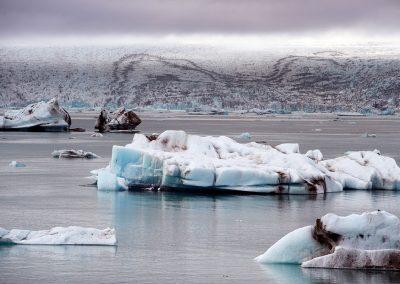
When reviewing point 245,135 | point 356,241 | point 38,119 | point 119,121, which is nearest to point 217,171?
point 356,241

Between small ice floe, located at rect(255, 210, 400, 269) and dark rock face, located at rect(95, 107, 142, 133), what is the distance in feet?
123

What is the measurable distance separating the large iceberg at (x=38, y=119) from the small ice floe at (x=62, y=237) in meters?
33.4

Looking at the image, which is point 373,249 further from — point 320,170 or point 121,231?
point 320,170

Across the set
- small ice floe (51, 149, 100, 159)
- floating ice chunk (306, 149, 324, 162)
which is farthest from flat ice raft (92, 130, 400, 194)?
small ice floe (51, 149, 100, 159)

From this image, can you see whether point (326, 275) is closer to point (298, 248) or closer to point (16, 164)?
point (298, 248)

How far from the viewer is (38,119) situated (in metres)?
46.7

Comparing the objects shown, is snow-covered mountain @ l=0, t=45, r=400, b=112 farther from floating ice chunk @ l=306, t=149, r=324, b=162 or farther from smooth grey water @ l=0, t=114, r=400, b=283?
smooth grey water @ l=0, t=114, r=400, b=283

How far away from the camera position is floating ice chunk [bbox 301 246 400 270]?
34.6 feet

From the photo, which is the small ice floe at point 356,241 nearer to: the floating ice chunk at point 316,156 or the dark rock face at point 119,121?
the floating ice chunk at point 316,156

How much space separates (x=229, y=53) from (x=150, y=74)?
908 inches

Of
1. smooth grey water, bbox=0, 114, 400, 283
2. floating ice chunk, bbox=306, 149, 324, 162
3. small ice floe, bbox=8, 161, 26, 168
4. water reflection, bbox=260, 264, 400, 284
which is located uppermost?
floating ice chunk, bbox=306, 149, 324, 162

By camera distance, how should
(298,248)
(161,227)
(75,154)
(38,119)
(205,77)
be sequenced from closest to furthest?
(298,248)
(161,227)
(75,154)
(38,119)
(205,77)

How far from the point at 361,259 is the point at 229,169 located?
24.0 ft

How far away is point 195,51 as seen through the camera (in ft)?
573
